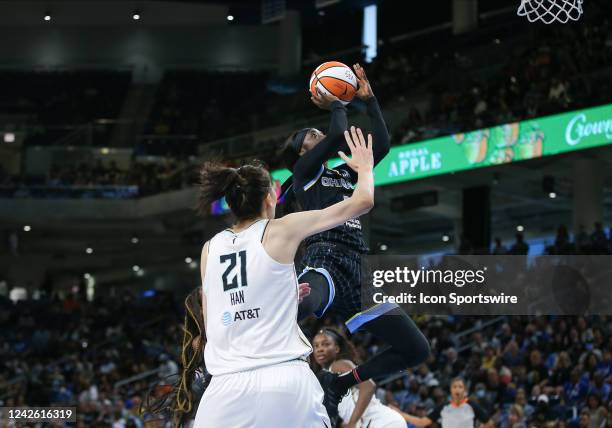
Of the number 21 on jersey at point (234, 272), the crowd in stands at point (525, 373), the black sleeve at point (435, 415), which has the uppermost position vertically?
the number 21 on jersey at point (234, 272)

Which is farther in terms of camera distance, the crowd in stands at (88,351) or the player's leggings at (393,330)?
the crowd in stands at (88,351)

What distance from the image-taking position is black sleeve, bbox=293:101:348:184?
6.60 metres

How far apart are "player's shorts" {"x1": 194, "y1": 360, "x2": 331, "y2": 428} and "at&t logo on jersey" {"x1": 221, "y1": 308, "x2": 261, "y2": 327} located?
26 cm

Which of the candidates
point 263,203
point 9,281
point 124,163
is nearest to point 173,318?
point 124,163

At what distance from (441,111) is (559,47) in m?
3.40

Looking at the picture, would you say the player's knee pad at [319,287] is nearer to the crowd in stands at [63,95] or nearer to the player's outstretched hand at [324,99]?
→ the player's outstretched hand at [324,99]

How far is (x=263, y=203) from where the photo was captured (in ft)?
17.3

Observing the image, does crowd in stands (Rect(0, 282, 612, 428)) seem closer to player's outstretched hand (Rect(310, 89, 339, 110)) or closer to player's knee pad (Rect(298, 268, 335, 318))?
player's knee pad (Rect(298, 268, 335, 318))

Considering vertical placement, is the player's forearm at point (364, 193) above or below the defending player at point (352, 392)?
above

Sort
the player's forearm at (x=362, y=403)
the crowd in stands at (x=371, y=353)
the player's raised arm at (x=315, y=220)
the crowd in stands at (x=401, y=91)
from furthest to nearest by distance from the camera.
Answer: the crowd in stands at (x=401, y=91) → the crowd in stands at (x=371, y=353) → the player's forearm at (x=362, y=403) → the player's raised arm at (x=315, y=220)

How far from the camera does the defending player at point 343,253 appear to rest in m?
7.00

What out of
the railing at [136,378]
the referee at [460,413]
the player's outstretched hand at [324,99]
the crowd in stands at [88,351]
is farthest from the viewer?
the railing at [136,378]

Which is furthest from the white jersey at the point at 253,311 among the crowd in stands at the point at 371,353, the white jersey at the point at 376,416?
the white jersey at the point at 376,416

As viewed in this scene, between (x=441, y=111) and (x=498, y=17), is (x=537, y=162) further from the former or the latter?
(x=498, y=17)
